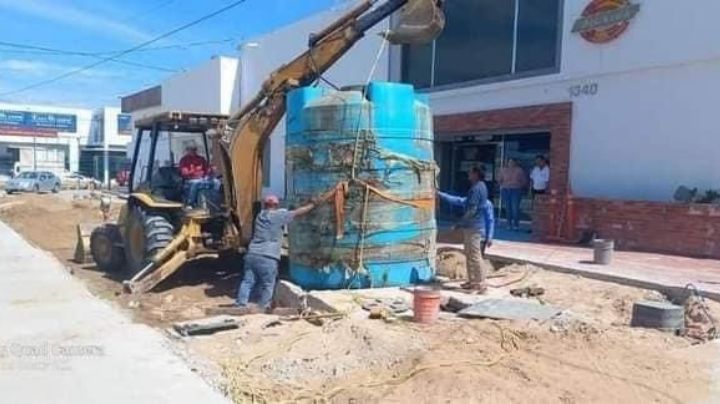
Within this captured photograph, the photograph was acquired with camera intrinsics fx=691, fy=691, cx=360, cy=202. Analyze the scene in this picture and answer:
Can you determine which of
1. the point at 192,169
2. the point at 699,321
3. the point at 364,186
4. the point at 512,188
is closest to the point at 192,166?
the point at 192,169

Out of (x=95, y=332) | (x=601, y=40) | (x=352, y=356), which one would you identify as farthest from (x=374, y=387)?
(x=601, y=40)

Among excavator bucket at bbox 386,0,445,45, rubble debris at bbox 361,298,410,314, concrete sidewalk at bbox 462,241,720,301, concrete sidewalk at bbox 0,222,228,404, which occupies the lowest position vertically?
concrete sidewalk at bbox 0,222,228,404

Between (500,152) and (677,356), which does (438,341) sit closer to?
(677,356)

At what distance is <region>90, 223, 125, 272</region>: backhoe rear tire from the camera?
1266cm

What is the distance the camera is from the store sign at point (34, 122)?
67.6 meters

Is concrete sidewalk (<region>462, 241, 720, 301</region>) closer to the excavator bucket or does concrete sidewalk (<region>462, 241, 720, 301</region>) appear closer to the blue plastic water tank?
the blue plastic water tank

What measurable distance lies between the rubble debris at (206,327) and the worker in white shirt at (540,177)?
30.3 ft

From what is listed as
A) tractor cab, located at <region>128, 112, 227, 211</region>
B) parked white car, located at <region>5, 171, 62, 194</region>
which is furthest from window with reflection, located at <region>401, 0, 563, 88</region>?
parked white car, located at <region>5, 171, 62, 194</region>

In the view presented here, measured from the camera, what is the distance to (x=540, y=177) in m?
15.0

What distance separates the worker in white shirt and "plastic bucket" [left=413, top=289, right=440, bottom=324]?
830 centimetres

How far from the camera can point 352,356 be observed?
6297 millimetres

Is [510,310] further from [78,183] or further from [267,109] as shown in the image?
[78,183]

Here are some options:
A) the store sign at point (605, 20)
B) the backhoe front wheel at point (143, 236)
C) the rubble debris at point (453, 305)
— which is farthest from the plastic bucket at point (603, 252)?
the backhoe front wheel at point (143, 236)

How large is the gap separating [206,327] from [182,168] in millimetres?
5324
